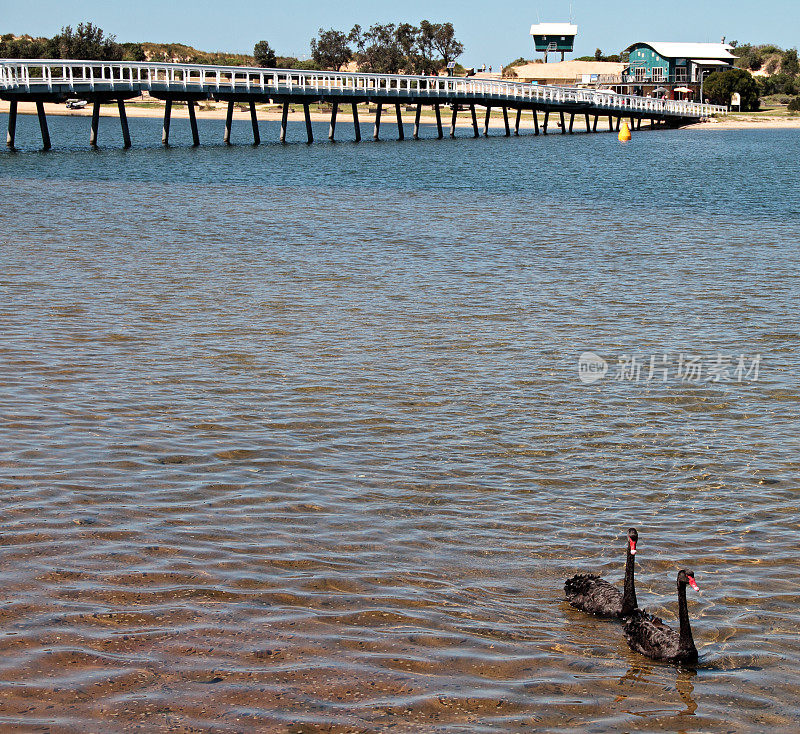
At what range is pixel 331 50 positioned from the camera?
182500 millimetres

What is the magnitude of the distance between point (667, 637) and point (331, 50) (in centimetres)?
18691

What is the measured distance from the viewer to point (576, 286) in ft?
65.0

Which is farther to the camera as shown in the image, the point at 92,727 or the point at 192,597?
the point at 192,597

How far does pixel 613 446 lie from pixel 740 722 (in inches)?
197

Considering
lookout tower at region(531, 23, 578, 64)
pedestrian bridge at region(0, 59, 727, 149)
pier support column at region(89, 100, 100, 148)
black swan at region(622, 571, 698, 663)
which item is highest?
lookout tower at region(531, 23, 578, 64)

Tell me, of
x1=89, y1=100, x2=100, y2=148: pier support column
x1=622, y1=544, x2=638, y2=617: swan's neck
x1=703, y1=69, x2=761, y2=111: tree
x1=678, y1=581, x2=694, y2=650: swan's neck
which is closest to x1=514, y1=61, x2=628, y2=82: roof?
x1=703, y1=69, x2=761, y2=111: tree

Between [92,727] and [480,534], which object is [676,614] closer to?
[480,534]

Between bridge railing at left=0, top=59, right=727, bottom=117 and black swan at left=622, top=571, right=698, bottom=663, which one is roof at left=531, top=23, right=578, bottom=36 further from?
black swan at left=622, top=571, right=698, bottom=663

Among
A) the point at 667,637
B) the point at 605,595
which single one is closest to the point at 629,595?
the point at 605,595

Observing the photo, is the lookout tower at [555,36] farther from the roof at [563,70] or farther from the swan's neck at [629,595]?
the swan's neck at [629,595]

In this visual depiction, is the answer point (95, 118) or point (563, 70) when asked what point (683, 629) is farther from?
point (563, 70)

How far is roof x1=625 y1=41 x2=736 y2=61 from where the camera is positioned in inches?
5694

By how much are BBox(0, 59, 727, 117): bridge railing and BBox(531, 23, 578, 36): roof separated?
187 feet

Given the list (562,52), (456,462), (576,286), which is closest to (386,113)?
(562,52)
